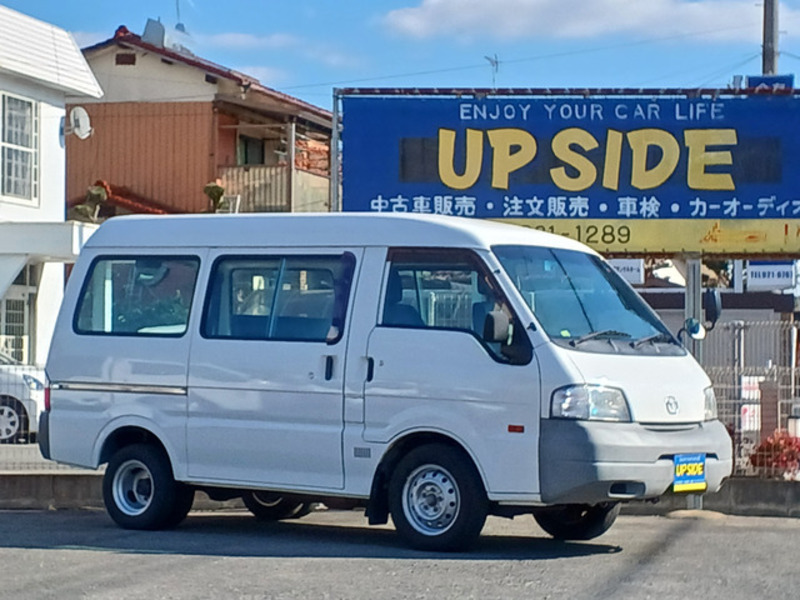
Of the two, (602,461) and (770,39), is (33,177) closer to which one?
(770,39)

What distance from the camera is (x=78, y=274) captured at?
11820mm

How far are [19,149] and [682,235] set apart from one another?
48.5ft

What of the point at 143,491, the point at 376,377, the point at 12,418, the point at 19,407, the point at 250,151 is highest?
the point at 250,151

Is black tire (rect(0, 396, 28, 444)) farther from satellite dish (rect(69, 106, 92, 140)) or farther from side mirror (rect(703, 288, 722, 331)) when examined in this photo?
satellite dish (rect(69, 106, 92, 140))

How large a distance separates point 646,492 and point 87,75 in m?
19.7

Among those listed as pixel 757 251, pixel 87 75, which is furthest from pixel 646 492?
pixel 87 75

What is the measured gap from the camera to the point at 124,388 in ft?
37.4

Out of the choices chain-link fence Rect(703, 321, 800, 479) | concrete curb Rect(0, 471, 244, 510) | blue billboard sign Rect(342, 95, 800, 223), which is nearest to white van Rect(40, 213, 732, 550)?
concrete curb Rect(0, 471, 244, 510)

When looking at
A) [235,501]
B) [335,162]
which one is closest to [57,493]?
[235,501]

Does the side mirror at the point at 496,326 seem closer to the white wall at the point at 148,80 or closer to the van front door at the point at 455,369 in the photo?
the van front door at the point at 455,369

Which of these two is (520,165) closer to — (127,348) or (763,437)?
(763,437)

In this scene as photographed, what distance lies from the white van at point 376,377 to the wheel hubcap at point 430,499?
0.05 ft

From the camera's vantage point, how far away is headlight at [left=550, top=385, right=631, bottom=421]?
955cm

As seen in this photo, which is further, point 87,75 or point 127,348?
point 87,75
